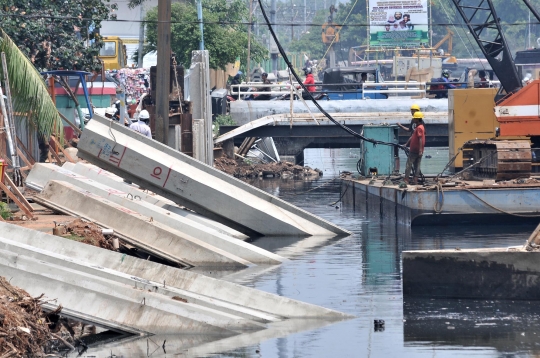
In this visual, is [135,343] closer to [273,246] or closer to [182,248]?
[182,248]

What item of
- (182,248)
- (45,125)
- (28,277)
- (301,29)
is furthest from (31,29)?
(301,29)

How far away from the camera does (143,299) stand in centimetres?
1070

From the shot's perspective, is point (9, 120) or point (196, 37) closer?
point (9, 120)

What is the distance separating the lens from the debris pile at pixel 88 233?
47.2 feet

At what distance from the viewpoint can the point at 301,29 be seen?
146 meters

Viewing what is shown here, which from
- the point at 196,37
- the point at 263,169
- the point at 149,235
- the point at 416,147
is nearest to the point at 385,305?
the point at 149,235

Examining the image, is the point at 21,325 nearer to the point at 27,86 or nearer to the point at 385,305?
the point at 385,305

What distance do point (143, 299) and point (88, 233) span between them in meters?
4.15

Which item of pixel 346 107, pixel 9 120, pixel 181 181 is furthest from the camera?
pixel 346 107

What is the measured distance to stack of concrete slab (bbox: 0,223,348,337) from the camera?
10.6 metres

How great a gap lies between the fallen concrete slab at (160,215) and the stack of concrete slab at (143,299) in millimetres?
4154

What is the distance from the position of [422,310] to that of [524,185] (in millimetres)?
8283

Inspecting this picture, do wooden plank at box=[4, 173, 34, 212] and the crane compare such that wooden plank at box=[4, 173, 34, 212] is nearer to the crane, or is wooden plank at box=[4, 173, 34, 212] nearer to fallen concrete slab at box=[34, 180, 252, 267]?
fallen concrete slab at box=[34, 180, 252, 267]

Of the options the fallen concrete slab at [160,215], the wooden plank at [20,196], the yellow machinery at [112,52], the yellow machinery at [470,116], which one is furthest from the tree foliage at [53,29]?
the yellow machinery at [112,52]
